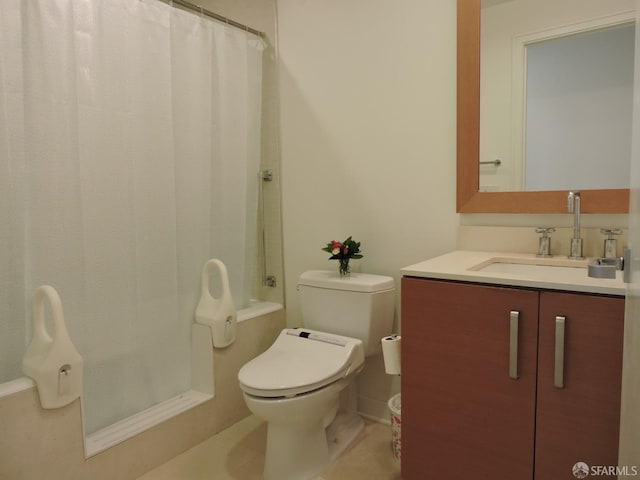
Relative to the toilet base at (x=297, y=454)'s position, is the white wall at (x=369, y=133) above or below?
above

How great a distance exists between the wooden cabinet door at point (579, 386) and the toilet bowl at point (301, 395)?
0.72 m

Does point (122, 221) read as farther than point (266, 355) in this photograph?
No

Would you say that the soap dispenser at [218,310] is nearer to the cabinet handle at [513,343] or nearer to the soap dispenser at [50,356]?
the soap dispenser at [50,356]

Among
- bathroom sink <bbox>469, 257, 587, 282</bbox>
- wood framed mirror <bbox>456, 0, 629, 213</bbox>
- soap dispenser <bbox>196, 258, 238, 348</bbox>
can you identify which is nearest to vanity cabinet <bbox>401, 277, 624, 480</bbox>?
bathroom sink <bbox>469, 257, 587, 282</bbox>

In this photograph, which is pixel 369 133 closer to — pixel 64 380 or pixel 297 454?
pixel 297 454

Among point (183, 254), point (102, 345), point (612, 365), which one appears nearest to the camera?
point (612, 365)

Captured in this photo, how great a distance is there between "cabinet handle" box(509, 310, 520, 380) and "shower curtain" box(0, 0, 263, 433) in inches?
52.1

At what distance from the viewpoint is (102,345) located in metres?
1.63

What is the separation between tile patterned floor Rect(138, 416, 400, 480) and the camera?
1.68m

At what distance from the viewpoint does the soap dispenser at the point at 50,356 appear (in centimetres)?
137

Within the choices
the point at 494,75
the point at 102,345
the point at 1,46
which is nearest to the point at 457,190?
the point at 494,75

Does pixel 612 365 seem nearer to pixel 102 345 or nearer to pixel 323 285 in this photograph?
pixel 323 285

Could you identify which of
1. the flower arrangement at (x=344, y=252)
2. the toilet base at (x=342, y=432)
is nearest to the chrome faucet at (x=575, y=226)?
the flower arrangement at (x=344, y=252)

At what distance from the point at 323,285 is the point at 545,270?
2.88ft
